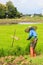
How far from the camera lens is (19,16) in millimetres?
101688

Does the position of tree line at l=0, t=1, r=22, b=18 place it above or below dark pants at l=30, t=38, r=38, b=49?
below

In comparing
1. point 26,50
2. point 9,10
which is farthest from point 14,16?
point 26,50

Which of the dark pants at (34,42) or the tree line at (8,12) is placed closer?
the dark pants at (34,42)

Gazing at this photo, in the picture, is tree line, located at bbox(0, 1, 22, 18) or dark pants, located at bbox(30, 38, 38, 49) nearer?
dark pants, located at bbox(30, 38, 38, 49)

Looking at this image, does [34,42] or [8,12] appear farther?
[8,12]

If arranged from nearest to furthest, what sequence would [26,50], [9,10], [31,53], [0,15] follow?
[31,53] → [26,50] → [0,15] → [9,10]

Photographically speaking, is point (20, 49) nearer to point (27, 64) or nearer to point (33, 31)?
point (33, 31)

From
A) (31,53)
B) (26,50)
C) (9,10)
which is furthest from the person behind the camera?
(9,10)

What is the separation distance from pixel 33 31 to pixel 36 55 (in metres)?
1.66

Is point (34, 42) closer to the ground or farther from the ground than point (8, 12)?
farther from the ground

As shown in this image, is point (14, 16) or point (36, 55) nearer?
point (36, 55)

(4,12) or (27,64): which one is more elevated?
(27,64)

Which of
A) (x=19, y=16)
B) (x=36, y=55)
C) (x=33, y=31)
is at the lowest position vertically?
(x=19, y=16)

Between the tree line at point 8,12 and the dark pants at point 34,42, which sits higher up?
the dark pants at point 34,42
